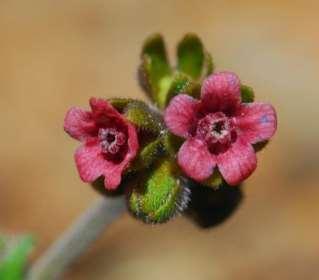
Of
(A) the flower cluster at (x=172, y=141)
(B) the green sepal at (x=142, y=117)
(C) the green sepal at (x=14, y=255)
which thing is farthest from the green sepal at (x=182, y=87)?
(C) the green sepal at (x=14, y=255)

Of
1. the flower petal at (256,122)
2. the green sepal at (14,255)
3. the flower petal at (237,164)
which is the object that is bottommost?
the green sepal at (14,255)

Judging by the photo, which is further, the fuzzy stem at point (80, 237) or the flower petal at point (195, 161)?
the fuzzy stem at point (80, 237)

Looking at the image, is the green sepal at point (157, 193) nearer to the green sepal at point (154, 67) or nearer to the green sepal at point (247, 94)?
the green sepal at point (247, 94)

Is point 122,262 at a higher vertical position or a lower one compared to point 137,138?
lower

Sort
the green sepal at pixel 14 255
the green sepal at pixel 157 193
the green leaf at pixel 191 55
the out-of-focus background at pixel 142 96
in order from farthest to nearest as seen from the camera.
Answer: the out-of-focus background at pixel 142 96 → the green sepal at pixel 14 255 → the green leaf at pixel 191 55 → the green sepal at pixel 157 193

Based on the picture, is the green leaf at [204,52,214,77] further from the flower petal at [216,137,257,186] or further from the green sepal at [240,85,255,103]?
the flower petal at [216,137,257,186]

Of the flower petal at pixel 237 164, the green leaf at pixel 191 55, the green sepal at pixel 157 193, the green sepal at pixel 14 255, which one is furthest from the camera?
the green sepal at pixel 14 255

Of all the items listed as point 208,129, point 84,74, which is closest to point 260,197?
point 84,74

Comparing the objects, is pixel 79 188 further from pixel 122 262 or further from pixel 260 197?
pixel 260 197
